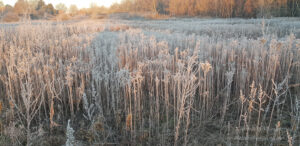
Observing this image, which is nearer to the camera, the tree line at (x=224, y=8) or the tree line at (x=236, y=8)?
the tree line at (x=236, y=8)

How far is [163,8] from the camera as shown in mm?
41406

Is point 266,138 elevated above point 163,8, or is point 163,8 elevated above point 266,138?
point 163,8

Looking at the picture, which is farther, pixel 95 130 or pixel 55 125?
pixel 55 125

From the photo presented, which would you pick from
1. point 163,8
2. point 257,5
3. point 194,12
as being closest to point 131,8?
point 163,8

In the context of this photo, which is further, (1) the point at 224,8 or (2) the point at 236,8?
(1) the point at 224,8

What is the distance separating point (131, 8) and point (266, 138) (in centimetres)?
4950

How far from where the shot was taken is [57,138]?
2.19 m

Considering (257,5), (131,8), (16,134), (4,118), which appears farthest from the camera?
(131,8)

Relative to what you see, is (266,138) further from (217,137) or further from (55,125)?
(55,125)

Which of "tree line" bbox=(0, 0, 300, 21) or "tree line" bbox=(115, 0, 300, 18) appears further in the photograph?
"tree line" bbox=(0, 0, 300, 21)

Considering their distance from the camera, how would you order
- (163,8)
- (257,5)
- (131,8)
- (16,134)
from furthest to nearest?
(131,8) < (163,8) < (257,5) < (16,134)

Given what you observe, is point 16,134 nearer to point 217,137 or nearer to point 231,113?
point 217,137

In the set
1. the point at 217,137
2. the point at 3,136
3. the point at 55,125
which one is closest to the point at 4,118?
the point at 3,136

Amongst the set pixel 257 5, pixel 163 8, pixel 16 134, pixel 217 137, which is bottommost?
pixel 217 137
